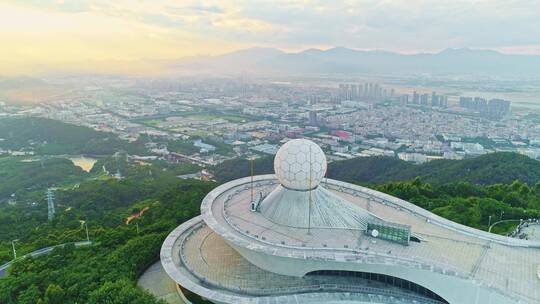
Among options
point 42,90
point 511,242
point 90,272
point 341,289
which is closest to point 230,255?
point 341,289

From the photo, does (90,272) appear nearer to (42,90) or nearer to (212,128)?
(212,128)

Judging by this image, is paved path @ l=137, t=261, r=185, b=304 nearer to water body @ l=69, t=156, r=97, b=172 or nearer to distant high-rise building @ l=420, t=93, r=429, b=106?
water body @ l=69, t=156, r=97, b=172

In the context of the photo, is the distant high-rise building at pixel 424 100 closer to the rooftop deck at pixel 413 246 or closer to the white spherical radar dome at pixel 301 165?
the rooftop deck at pixel 413 246

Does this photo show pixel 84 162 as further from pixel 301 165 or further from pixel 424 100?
pixel 424 100

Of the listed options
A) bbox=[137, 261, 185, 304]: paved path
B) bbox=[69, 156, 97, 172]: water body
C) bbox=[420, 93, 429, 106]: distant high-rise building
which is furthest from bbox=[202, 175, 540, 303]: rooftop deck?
bbox=[420, 93, 429, 106]: distant high-rise building

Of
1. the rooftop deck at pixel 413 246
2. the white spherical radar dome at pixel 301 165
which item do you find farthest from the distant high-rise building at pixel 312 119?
the white spherical radar dome at pixel 301 165

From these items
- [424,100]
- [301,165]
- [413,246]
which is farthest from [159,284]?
[424,100]
